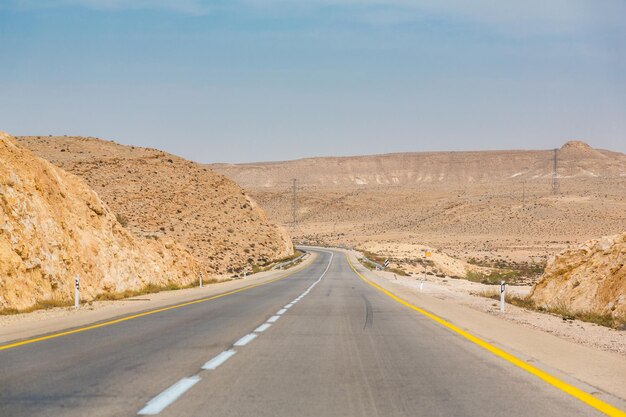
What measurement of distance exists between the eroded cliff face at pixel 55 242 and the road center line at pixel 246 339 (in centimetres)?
1043

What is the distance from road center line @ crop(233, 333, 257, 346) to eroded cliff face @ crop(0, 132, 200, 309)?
411 inches

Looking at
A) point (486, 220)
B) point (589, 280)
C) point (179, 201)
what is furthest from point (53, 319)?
point (486, 220)

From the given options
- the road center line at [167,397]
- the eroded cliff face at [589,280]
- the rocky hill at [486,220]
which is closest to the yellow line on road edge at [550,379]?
the road center line at [167,397]

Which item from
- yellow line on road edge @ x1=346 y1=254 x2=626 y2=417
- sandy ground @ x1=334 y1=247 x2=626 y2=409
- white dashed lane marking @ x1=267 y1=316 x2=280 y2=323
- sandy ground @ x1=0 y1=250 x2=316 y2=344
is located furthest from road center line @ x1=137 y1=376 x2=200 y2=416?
white dashed lane marking @ x1=267 y1=316 x2=280 y2=323

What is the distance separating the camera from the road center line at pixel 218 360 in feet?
29.0

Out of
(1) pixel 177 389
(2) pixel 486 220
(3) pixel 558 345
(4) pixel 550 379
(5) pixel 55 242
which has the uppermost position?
(2) pixel 486 220

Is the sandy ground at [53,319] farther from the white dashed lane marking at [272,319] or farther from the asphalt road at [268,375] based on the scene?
the white dashed lane marking at [272,319]

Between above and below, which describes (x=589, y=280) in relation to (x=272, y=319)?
above

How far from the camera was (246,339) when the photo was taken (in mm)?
11852

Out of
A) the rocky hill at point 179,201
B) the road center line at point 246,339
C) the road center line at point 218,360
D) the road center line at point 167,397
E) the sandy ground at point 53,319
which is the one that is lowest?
the sandy ground at point 53,319

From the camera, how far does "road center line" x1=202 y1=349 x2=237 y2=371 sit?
8844 millimetres

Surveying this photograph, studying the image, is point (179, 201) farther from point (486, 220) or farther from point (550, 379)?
point (486, 220)

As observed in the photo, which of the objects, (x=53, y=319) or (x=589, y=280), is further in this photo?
(x=589, y=280)

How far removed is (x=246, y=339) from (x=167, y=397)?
5.07 metres
